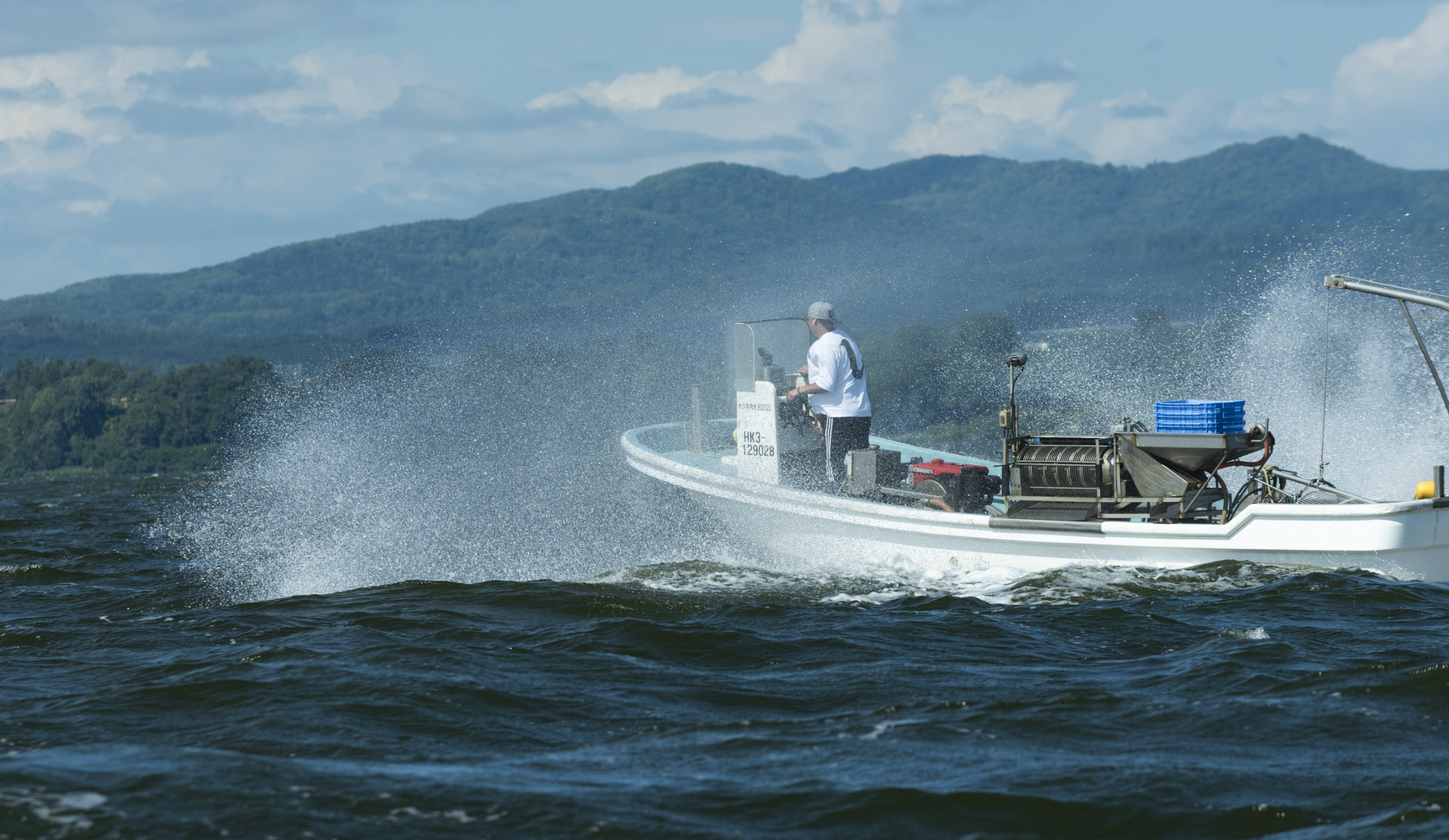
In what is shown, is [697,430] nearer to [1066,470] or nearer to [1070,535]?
[1066,470]

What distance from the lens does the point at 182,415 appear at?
258 feet

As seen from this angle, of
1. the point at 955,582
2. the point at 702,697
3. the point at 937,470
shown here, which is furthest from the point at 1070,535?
the point at 702,697

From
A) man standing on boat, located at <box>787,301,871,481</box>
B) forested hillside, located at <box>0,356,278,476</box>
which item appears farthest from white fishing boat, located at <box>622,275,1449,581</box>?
forested hillside, located at <box>0,356,278,476</box>

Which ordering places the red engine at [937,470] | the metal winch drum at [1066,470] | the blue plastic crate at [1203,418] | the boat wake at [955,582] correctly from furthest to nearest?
the red engine at [937,470] → the metal winch drum at [1066,470] → the blue plastic crate at [1203,418] → the boat wake at [955,582]

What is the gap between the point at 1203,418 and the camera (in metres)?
A: 10.0

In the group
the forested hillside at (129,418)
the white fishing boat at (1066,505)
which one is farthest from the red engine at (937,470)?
the forested hillside at (129,418)

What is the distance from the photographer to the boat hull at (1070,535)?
930 cm

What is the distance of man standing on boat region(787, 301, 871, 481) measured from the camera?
1166 cm

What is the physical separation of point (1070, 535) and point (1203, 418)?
4.51 ft

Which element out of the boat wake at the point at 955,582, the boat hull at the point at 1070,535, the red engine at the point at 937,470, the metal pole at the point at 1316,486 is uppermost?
the red engine at the point at 937,470

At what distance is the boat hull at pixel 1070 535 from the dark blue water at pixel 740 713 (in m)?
0.22

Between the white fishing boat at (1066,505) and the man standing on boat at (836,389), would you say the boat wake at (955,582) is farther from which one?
the man standing on boat at (836,389)

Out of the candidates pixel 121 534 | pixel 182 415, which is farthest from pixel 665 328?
pixel 121 534

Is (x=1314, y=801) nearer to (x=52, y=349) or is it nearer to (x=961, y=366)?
(x=961, y=366)
